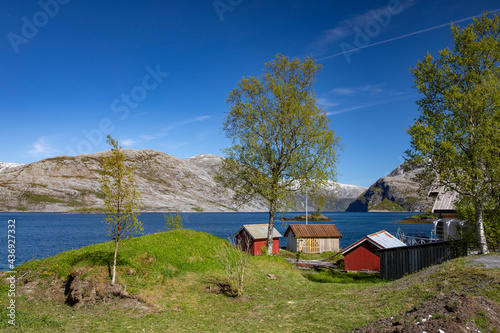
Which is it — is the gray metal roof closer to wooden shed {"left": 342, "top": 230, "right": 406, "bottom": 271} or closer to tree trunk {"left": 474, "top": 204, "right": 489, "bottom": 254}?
wooden shed {"left": 342, "top": 230, "right": 406, "bottom": 271}

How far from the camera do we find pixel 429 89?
25406 millimetres

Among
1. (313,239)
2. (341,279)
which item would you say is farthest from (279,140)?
(313,239)

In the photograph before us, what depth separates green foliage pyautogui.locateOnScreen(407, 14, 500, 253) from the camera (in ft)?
72.3

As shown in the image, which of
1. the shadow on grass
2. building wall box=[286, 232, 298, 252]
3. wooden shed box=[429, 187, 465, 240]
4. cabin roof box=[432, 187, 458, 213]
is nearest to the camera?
the shadow on grass

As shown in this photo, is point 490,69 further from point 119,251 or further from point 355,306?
point 119,251

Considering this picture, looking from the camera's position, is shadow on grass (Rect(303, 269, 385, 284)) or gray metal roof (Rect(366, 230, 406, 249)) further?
gray metal roof (Rect(366, 230, 406, 249))

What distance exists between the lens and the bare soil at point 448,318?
9.58 metres

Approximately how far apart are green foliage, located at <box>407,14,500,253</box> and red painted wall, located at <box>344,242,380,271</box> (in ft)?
74.3

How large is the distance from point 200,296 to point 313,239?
53.8 metres

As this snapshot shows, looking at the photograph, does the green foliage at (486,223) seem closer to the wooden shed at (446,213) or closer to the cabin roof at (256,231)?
the wooden shed at (446,213)

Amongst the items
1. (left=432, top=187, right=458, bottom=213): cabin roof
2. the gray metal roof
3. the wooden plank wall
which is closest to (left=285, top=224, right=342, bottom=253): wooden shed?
the gray metal roof

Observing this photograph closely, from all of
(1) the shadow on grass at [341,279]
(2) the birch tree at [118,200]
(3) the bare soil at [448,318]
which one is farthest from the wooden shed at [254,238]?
(3) the bare soil at [448,318]

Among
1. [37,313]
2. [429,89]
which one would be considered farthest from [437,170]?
[37,313]

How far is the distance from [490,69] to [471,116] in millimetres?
4248
